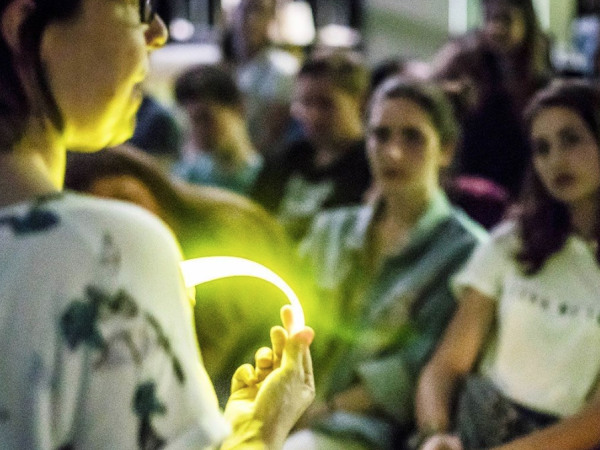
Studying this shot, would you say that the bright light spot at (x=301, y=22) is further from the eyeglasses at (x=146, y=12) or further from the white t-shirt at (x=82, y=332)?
the white t-shirt at (x=82, y=332)

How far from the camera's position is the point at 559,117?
202cm

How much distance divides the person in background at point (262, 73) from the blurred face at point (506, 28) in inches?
34.1

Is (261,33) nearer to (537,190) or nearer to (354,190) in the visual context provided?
(354,190)

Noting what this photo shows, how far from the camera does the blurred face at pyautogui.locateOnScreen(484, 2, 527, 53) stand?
3.01m

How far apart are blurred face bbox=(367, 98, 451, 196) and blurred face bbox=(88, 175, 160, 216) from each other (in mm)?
A: 801

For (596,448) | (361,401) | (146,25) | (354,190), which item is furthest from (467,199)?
(146,25)

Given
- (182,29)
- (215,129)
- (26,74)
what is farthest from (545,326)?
(182,29)

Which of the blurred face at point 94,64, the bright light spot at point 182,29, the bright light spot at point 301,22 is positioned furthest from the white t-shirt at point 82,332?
the bright light spot at point 182,29

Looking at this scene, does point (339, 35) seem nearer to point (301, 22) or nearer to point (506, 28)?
point (301, 22)

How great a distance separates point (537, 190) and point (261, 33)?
191cm

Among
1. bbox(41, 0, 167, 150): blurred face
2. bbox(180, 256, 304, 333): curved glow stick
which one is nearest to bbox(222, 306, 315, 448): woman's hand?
bbox(180, 256, 304, 333): curved glow stick

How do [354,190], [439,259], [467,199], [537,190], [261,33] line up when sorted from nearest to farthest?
1. [537,190]
2. [439,259]
3. [467,199]
4. [354,190]
5. [261,33]

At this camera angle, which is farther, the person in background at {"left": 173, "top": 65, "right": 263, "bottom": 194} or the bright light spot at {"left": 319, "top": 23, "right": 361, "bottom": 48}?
the bright light spot at {"left": 319, "top": 23, "right": 361, "bottom": 48}

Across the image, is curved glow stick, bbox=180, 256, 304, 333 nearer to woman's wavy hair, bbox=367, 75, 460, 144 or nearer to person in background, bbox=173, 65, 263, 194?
woman's wavy hair, bbox=367, 75, 460, 144
